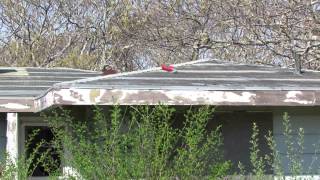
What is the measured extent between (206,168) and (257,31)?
25.7 feet

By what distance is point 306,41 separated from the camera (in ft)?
43.7

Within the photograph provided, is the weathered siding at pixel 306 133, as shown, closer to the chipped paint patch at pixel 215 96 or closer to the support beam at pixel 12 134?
the chipped paint patch at pixel 215 96

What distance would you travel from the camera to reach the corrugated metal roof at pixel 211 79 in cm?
693

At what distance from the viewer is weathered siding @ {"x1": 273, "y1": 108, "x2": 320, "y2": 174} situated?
761 cm

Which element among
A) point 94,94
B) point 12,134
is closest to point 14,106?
point 12,134

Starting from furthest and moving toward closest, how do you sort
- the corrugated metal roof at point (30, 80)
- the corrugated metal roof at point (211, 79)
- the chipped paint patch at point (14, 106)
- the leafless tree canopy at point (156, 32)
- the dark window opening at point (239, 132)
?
the leafless tree canopy at point (156, 32) → the corrugated metal roof at point (30, 80) → the chipped paint patch at point (14, 106) → the dark window opening at point (239, 132) → the corrugated metal roof at point (211, 79)

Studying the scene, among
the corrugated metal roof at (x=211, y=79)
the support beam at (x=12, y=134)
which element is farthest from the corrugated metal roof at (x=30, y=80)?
the corrugated metal roof at (x=211, y=79)

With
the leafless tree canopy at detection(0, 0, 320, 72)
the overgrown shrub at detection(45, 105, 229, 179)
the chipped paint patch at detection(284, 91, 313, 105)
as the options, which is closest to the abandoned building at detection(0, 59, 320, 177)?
the chipped paint patch at detection(284, 91, 313, 105)

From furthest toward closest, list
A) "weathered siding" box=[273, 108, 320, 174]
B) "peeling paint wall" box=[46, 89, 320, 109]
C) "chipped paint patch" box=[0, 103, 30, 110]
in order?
"chipped paint patch" box=[0, 103, 30, 110] < "weathered siding" box=[273, 108, 320, 174] < "peeling paint wall" box=[46, 89, 320, 109]

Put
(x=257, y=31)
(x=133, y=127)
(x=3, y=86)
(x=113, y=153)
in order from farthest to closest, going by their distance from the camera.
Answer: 1. (x=257, y=31)
2. (x=3, y=86)
3. (x=133, y=127)
4. (x=113, y=153)

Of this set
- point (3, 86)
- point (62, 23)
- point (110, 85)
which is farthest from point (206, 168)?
point (62, 23)

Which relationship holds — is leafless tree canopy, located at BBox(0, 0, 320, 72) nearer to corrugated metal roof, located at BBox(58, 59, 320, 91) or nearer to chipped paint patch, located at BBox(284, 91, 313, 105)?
corrugated metal roof, located at BBox(58, 59, 320, 91)

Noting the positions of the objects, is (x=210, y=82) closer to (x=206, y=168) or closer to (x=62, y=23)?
(x=206, y=168)

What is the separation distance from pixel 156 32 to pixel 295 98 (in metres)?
9.70
